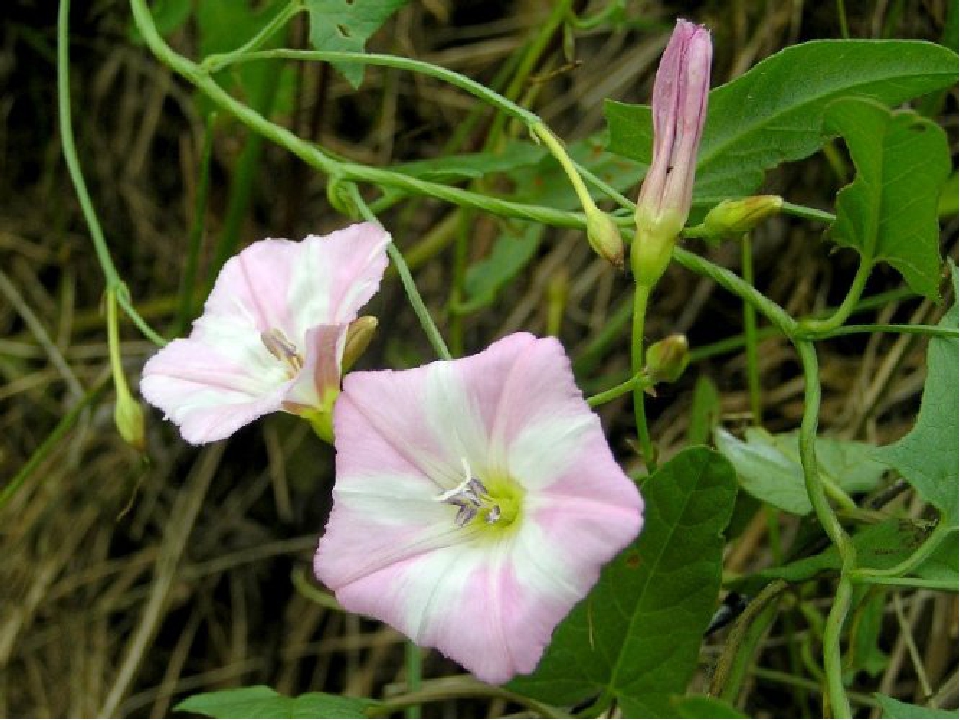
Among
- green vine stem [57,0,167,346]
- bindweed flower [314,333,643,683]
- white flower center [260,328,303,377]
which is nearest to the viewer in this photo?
bindweed flower [314,333,643,683]

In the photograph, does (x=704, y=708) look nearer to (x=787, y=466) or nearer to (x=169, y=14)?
(x=787, y=466)

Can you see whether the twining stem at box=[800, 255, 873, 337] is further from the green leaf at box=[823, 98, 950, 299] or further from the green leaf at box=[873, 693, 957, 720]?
the green leaf at box=[873, 693, 957, 720]

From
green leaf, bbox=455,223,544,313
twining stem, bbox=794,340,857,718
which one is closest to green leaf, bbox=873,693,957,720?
twining stem, bbox=794,340,857,718

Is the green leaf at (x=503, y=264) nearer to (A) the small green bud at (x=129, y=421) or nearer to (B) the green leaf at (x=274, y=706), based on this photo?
(A) the small green bud at (x=129, y=421)

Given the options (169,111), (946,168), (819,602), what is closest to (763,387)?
(819,602)

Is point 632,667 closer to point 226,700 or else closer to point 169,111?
point 226,700

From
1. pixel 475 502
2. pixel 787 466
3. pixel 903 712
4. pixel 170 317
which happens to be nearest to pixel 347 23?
pixel 475 502

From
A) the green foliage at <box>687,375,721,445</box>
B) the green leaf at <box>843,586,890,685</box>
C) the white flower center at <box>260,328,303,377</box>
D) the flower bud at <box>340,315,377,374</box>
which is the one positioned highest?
the flower bud at <box>340,315,377,374</box>
